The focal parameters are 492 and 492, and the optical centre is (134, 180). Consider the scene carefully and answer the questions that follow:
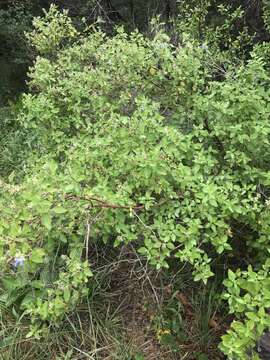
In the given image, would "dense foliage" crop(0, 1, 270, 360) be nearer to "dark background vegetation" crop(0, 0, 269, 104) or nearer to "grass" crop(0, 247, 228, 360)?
"grass" crop(0, 247, 228, 360)

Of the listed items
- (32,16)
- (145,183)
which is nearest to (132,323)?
(145,183)

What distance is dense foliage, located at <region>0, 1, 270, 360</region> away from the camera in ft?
7.03

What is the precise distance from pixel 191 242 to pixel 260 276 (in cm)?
33

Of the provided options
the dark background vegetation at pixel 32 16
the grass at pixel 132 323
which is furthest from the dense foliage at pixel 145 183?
the dark background vegetation at pixel 32 16

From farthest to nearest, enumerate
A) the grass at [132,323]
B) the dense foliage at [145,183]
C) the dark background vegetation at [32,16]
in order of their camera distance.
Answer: the dark background vegetation at [32,16] < the grass at [132,323] < the dense foliage at [145,183]

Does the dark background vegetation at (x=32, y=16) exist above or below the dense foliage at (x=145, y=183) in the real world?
above

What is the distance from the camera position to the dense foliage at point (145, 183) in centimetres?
214

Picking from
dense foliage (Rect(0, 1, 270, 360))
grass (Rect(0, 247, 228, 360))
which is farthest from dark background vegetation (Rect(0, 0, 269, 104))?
grass (Rect(0, 247, 228, 360))

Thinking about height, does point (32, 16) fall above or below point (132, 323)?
above

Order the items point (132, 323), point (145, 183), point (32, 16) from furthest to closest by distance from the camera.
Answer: point (32, 16) < point (132, 323) < point (145, 183)

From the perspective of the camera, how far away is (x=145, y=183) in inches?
92.3

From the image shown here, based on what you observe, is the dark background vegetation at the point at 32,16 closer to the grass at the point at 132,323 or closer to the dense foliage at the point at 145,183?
the dense foliage at the point at 145,183

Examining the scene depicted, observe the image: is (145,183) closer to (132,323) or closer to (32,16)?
(132,323)

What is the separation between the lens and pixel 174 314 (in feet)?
8.93
